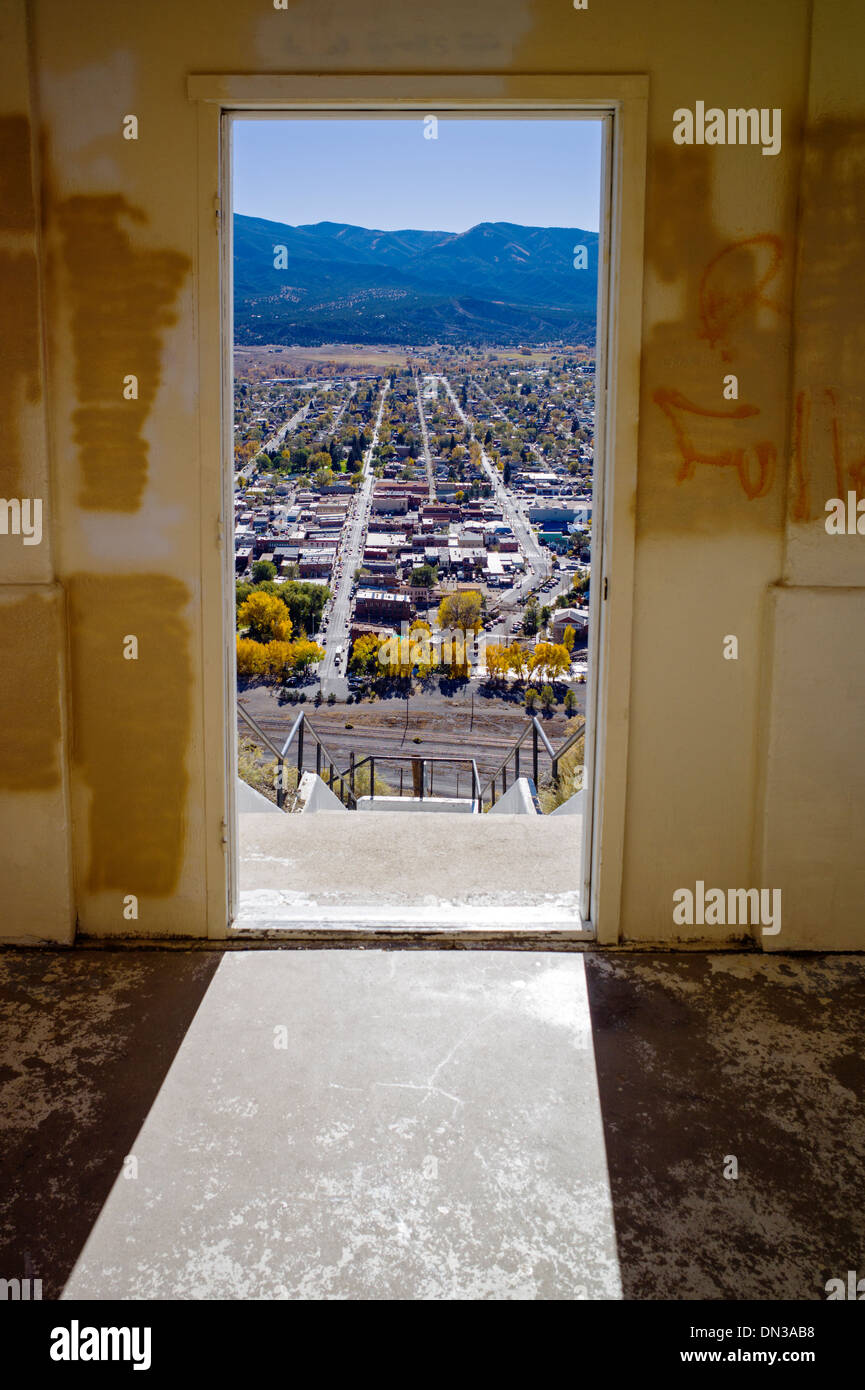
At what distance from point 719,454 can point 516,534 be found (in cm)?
1266

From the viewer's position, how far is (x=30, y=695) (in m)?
3.19

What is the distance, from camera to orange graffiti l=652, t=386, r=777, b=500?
313 cm

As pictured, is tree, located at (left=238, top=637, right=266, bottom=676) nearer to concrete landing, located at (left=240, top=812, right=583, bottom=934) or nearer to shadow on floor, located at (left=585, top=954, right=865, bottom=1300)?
concrete landing, located at (left=240, top=812, right=583, bottom=934)

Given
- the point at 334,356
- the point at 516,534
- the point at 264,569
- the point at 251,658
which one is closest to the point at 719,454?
the point at 334,356

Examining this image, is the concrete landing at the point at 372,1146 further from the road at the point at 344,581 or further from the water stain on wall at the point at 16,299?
the road at the point at 344,581

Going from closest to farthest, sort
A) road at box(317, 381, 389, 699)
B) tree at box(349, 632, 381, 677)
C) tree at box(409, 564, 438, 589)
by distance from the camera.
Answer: road at box(317, 381, 389, 699) < tree at box(409, 564, 438, 589) < tree at box(349, 632, 381, 677)

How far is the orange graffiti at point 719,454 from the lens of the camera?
313 cm

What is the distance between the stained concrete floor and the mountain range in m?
3.75

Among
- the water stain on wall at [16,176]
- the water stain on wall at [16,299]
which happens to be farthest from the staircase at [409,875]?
the water stain on wall at [16,176]

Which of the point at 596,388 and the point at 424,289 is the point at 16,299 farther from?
the point at 424,289

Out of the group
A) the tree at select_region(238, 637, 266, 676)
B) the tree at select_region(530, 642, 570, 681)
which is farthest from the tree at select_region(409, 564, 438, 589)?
the tree at select_region(238, 637, 266, 676)

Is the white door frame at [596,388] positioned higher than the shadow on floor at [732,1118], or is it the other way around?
the white door frame at [596,388]
